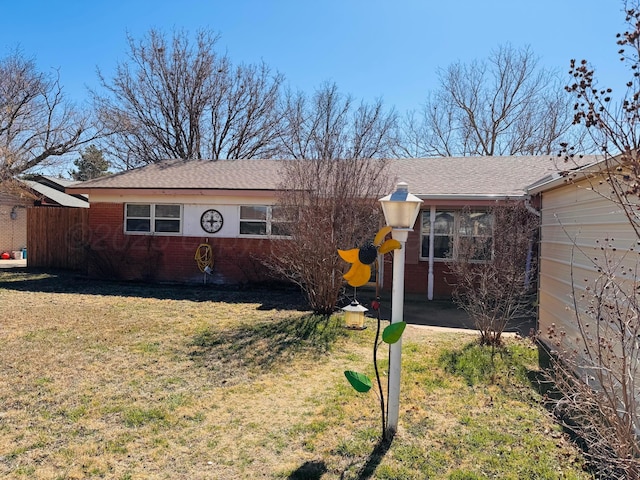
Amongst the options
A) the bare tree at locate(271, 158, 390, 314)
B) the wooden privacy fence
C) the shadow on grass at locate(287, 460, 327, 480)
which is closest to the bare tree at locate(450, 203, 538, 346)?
the bare tree at locate(271, 158, 390, 314)

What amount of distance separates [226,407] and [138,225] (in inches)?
403

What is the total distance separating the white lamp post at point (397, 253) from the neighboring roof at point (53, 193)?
1842 cm

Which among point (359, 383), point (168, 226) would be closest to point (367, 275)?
point (359, 383)

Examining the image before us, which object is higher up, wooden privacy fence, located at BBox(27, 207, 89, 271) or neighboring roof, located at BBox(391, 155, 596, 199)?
neighboring roof, located at BBox(391, 155, 596, 199)

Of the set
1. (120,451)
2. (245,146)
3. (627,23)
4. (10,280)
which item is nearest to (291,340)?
(120,451)

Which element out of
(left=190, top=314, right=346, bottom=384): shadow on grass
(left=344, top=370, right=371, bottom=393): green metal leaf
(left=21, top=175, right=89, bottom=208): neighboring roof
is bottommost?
(left=190, top=314, right=346, bottom=384): shadow on grass

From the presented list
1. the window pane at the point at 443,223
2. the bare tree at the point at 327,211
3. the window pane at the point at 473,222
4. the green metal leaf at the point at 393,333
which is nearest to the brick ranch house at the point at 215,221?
the window pane at the point at 443,223

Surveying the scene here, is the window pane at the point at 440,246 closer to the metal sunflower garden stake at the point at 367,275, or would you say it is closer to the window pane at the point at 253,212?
the window pane at the point at 253,212

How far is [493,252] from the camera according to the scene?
673cm

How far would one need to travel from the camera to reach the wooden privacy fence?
1498 cm

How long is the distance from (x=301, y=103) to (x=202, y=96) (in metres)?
6.07

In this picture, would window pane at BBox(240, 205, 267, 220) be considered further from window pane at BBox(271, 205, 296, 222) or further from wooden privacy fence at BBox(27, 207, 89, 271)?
wooden privacy fence at BBox(27, 207, 89, 271)

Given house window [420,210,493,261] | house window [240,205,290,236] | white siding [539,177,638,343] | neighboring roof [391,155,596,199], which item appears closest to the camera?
Result: white siding [539,177,638,343]

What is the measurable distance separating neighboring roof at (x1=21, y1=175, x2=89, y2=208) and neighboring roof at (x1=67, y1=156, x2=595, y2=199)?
6601mm
